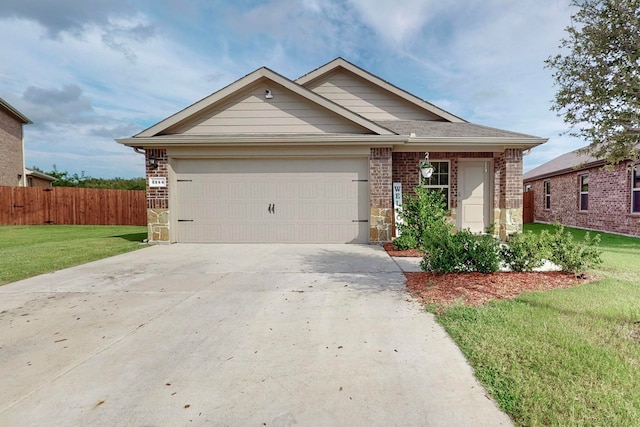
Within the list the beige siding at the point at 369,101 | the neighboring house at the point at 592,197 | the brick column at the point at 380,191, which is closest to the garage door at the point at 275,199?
the brick column at the point at 380,191

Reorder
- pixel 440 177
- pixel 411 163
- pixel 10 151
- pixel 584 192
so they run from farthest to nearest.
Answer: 1. pixel 10 151
2. pixel 584 192
3. pixel 440 177
4. pixel 411 163

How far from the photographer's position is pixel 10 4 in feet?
27.2

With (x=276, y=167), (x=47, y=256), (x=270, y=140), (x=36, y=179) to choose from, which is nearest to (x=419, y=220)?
(x=276, y=167)

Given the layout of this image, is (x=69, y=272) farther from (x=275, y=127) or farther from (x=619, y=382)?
(x=619, y=382)

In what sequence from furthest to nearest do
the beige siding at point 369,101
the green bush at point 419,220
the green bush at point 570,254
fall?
the beige siding at point 369,101 → the green bush at point 419,220 → the green bush at point 570,254

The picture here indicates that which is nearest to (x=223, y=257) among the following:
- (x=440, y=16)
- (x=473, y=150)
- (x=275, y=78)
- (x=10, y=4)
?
(x=275, y=78)

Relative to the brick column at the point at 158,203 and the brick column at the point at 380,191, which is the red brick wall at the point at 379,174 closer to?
the brick column at the point at 380,191

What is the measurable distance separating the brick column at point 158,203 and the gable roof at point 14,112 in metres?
17.7

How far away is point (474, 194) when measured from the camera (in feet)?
33.2

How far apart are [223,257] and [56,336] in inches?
158

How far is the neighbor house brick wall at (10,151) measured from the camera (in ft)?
60.8

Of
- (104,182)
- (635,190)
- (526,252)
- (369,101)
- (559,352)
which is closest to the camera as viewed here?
(559,352)

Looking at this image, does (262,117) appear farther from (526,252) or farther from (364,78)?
(526,252)

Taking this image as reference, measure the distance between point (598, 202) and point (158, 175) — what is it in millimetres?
16688
